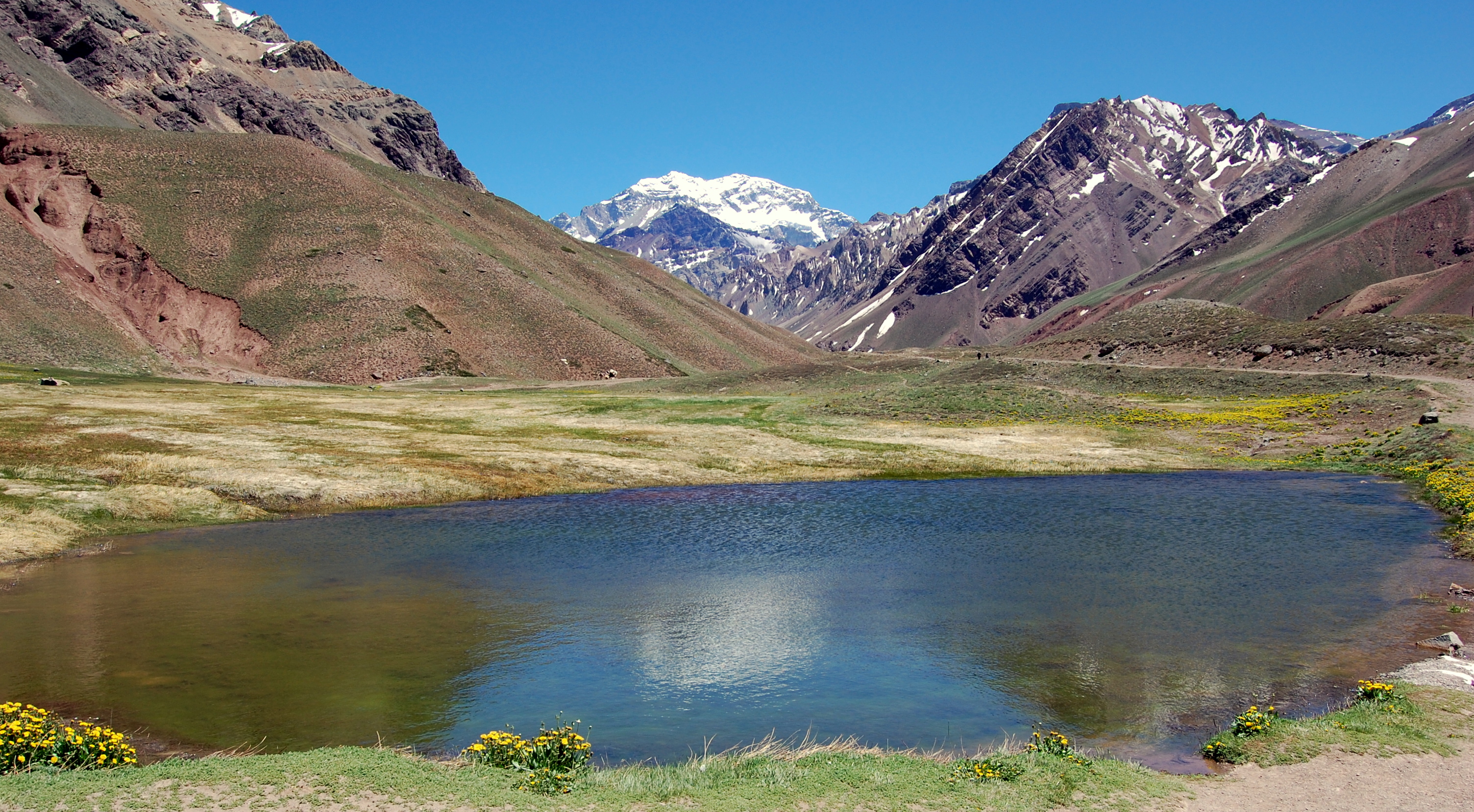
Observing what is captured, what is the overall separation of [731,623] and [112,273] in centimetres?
14845

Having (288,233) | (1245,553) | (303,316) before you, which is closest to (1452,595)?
(1245,553)

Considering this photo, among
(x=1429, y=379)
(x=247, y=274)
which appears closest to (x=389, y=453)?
(x=1429, y=379)

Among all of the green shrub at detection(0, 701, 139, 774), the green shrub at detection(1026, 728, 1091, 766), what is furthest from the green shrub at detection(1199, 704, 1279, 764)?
the green shrub at detection(0, 701, 139, 774)

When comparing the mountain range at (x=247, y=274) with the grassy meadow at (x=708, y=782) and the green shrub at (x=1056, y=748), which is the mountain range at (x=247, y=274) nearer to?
the grassy meadow at (x=708, y=782)

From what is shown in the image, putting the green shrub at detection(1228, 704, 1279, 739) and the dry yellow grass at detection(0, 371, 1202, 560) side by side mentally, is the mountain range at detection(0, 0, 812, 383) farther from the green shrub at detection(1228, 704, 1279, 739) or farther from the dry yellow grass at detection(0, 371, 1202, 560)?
the green shrub at detection(1228, 704, 1279, 739)

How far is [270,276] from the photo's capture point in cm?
15175

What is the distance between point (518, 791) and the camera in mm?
16094

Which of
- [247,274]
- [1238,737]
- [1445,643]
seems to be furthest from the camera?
[247,274]

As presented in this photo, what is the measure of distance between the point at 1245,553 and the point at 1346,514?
11.3m

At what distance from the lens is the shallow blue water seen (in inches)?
854

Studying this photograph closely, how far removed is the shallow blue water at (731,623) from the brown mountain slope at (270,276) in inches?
4064

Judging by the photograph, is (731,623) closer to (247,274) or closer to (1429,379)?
Answer: (1429,379)

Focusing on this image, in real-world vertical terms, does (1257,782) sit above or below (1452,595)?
below

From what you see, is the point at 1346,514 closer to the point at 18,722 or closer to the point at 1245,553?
the point at 1245,553
